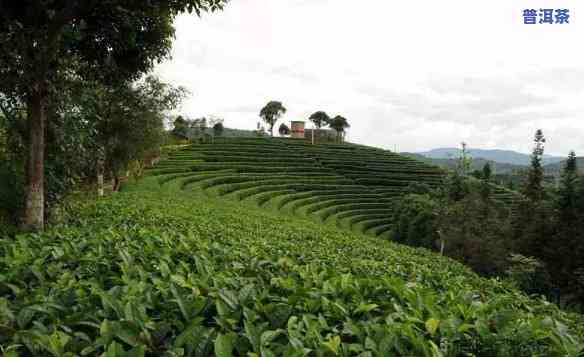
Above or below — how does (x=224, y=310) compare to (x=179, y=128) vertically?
below

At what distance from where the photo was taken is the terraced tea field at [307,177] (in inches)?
1237

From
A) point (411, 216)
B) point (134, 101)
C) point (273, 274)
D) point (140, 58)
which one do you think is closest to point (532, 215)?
point (411, 216)

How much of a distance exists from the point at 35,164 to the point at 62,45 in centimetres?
220

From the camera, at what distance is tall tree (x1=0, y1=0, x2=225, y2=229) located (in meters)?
6.08

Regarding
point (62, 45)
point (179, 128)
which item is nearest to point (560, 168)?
point (62, 45)

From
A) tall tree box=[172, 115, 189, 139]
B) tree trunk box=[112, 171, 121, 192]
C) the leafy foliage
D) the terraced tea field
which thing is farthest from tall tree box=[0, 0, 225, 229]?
tall tree box=[172, 115, 189, 139]

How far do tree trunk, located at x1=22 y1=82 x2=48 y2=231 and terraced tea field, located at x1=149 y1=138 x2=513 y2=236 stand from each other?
65.4 feet

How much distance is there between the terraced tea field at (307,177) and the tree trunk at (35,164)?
19.9 metres

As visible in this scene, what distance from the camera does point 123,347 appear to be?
210cm

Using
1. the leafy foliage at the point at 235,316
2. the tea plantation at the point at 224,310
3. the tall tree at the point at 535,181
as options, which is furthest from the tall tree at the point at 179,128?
the leafy foliage at the point at 235,316

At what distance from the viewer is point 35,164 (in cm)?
617

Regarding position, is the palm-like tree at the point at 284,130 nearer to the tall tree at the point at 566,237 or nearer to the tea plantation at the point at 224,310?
the tall tree at the point at 566,237

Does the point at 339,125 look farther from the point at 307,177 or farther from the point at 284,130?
the point at 307,177

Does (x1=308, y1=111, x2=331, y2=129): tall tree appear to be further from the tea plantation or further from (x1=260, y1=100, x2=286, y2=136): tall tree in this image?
the tea plantation
